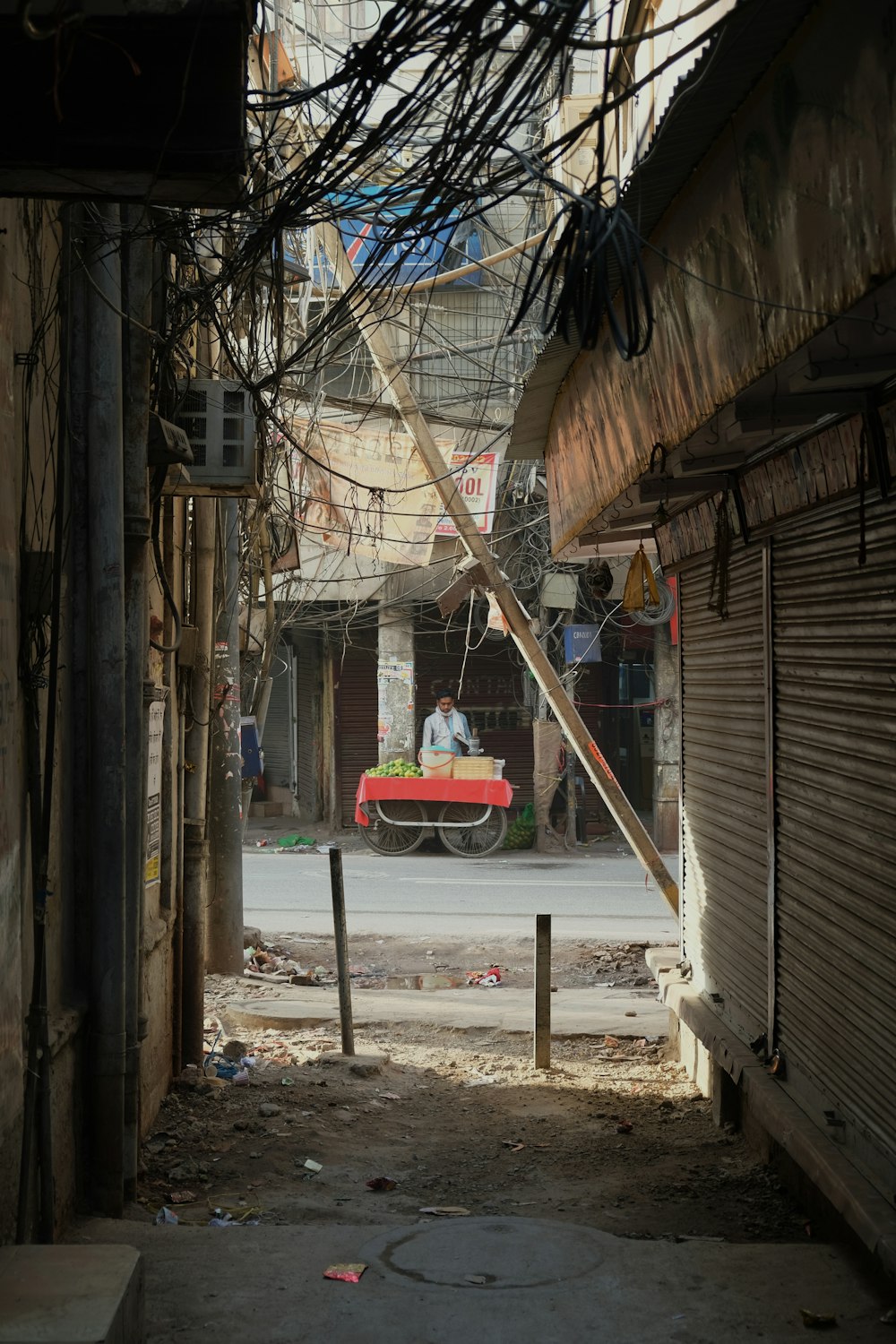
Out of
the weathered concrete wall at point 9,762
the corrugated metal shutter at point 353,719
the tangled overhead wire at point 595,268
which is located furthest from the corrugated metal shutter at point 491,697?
the tangled overhead wire at point 595,268

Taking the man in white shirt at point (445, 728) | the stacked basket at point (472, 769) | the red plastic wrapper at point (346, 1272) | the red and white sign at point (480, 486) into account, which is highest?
the red and white sign at point (480, 486)

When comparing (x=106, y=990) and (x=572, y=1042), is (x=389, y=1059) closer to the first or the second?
(x=572, y=1042)

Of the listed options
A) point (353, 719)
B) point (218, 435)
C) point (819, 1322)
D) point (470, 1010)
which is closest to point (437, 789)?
point (353, 719)

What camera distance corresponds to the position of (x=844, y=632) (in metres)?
4.91

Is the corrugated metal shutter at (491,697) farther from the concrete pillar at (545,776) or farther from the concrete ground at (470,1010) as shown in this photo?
the concrete ground at (470,1010)

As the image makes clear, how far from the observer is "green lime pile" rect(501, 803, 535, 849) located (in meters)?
20.8

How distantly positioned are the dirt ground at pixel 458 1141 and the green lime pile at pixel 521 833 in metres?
11.1

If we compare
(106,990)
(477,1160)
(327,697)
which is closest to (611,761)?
(327,697)

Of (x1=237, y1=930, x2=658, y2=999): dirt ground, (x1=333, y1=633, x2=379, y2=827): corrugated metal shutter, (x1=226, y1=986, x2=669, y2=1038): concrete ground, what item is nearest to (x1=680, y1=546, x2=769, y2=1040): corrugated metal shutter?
(x1=226, y1=986, x2=669, y2=1038): concrete ground

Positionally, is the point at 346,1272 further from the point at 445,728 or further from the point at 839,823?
the point at 445,728

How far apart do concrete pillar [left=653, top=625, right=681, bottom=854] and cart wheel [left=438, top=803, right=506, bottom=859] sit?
2.47m

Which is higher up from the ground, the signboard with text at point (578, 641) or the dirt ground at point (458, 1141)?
the signboard with text at point (578, 641)

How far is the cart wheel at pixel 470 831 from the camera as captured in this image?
1983cm

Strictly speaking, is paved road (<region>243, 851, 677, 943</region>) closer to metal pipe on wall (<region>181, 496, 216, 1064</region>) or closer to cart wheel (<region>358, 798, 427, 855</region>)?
cart wheel (<region>358, 798, 427, 855</region>)
